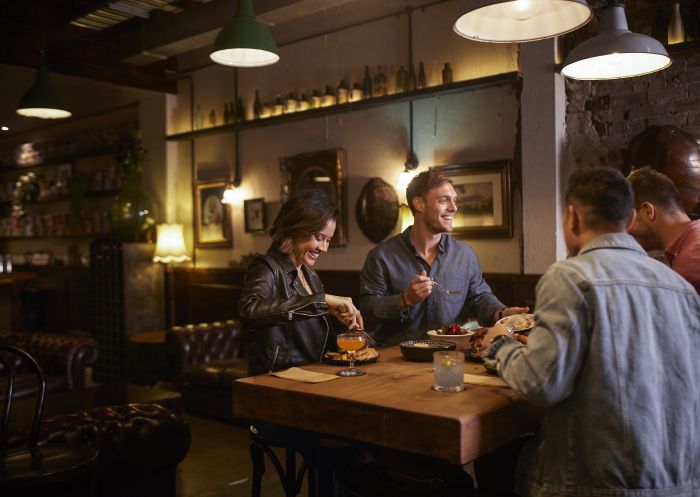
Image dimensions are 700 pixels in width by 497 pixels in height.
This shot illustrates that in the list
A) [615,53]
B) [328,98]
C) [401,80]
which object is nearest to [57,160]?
[328,98]

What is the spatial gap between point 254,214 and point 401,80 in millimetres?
2375

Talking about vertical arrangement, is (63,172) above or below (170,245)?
above

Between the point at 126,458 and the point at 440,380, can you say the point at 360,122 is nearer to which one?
the point at 126,458

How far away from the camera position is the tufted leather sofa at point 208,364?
18.7ft

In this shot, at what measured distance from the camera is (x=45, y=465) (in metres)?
2.47

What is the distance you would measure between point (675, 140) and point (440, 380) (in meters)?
3.04

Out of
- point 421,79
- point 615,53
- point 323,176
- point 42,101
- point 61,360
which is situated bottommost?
point 61,360

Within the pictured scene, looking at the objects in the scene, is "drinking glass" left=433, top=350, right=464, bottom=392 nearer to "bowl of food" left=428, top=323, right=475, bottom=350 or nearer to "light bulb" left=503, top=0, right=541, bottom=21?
"bowl of food" left=428, top=323, right=475, bottom=350

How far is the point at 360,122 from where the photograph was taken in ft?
20.4

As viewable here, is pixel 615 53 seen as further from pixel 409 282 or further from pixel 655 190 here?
pixel 409 282

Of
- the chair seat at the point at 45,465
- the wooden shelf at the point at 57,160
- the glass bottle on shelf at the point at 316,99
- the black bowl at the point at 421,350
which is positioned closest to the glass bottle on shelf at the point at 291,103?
the glass bottle on shelf at the point at 316,99

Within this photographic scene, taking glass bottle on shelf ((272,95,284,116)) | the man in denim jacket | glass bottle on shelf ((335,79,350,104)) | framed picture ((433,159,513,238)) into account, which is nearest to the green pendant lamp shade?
glass bottle on shelf ((335,79,350,104))

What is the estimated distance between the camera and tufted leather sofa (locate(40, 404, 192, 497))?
9.86 ft

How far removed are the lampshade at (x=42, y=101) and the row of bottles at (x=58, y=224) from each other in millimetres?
3480
